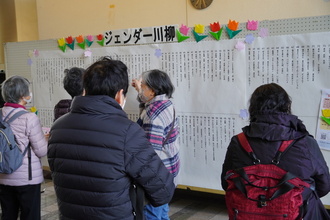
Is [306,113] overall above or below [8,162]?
above

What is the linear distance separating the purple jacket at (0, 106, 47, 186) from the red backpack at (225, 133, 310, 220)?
4.73 ft

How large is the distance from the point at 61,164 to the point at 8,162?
99cm

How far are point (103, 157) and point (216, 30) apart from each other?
76.4 inches

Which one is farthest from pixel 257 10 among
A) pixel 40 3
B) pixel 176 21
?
pixel 40 3

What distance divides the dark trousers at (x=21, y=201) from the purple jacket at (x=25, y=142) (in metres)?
0.06

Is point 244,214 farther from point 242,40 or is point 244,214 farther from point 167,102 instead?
point 242,40

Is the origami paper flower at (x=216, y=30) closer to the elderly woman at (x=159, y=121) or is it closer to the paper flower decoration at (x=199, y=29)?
the paper flower decoration at (x=199, y=29)

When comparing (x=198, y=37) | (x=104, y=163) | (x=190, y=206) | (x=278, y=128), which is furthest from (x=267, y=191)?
(x=190, y=206)

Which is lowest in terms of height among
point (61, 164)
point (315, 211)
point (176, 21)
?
point (315, 211)

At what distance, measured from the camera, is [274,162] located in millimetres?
1552

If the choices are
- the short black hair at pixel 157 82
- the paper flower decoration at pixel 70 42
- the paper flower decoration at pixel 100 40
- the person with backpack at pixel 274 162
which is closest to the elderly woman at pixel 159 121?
the short black hair at pixel 157 82

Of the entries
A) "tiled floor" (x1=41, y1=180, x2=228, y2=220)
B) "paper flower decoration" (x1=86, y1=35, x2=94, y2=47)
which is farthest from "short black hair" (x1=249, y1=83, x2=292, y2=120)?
"paper flower decoration" (x1=86, y1=35, x2=94, y2=47)

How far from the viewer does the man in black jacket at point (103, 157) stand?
1.40 m

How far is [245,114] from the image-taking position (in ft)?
9.55
